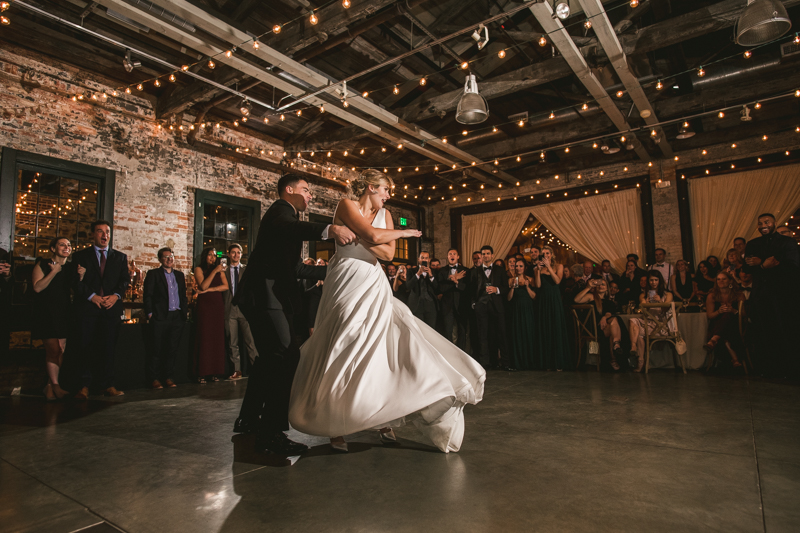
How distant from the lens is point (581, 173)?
10.5m

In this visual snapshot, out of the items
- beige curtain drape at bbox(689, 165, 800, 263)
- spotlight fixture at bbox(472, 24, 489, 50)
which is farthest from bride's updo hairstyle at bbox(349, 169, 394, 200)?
beige curtain drape at bbox(689, 165, 800, 263)

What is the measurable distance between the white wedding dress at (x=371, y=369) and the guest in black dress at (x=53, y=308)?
12.5ft

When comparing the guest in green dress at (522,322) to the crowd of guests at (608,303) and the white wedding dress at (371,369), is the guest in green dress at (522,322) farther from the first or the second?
the white wedding dress at (371,369)

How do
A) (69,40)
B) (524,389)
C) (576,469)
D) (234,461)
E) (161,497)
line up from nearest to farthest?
(161,497)
(576,469)
(234,461)
(524,389)
(69,40)

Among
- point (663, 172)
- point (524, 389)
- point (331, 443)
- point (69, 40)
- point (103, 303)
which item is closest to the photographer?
point (331, 443)

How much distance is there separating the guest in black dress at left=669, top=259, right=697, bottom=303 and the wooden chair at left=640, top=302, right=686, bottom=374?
201 centimetres

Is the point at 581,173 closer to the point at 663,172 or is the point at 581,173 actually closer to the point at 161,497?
the point at 663,172

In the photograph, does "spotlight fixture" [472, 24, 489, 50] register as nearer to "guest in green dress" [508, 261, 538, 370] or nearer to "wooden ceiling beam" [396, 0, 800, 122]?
"wooden ceiling beam" [396, 0, 800, 122]

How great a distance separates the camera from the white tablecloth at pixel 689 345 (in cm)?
596

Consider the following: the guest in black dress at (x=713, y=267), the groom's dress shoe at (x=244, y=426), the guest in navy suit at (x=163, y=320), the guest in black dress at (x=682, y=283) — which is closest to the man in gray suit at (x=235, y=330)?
the guest in navy suit at (x=163, y=320)

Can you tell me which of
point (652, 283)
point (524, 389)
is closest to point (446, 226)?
point (652, 283)

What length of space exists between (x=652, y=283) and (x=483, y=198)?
20.2ft

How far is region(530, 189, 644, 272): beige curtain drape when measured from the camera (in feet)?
31.9

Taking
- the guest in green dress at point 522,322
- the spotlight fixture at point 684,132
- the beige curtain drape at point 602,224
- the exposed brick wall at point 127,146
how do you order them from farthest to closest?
the beige curtain drape at point 602,224, the spotlight fixture at point 684,132, the guest in green dress at point 522,322, the exposed brick wall at point 127,146
